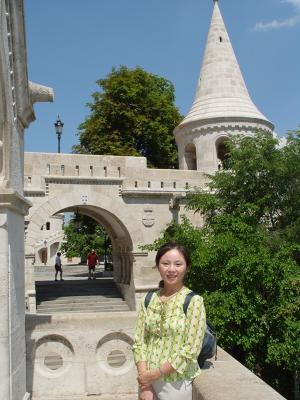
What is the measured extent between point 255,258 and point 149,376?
7.13m

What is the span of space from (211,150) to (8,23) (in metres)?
12.6

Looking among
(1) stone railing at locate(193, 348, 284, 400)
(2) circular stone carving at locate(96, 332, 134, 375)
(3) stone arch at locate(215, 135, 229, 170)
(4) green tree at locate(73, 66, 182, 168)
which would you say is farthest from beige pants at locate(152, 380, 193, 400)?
(4) green tree at locate(73, 66, 182, 168)

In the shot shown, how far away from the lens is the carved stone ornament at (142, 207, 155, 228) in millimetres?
14234

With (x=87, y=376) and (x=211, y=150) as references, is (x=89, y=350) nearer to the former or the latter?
(x=87, y=376)

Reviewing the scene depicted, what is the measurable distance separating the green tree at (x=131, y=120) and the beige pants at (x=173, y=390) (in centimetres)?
1873

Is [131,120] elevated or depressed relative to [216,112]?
elevated

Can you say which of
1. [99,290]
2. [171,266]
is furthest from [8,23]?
[99,290]

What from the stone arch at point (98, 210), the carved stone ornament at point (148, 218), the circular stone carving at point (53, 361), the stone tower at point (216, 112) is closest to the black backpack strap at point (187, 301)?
the circular stone carving at point (53, 361)

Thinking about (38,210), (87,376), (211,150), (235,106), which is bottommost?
(87,376)

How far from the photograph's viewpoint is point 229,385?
3330 mm

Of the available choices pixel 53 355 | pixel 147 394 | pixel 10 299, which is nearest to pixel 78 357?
pixel 53 355

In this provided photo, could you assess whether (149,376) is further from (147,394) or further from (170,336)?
(170,336)

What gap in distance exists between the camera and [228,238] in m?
9.65

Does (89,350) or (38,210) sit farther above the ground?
(38,210)
